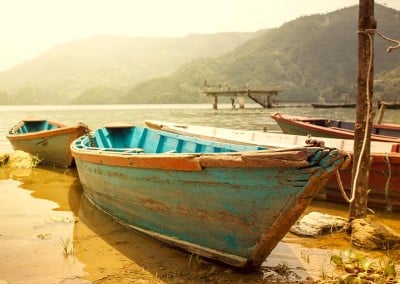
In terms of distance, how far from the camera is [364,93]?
6.36 m

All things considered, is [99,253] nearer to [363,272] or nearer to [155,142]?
[363,272]

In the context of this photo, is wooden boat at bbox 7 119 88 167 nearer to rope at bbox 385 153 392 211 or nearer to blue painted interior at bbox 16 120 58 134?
blue painted interior at bbox 16 120 58 134

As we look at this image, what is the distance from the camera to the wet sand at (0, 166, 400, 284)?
4.78 metres

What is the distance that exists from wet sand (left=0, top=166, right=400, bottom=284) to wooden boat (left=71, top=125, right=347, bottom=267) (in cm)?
21

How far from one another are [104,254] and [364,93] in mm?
4870

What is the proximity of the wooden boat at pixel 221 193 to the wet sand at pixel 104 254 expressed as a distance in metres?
0.21

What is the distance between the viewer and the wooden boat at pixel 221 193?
4.01 meters

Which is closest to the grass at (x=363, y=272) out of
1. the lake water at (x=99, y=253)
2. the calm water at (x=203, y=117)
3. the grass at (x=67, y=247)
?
the lake water at (x=99, y=253)

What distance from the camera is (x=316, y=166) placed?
12.7 ft

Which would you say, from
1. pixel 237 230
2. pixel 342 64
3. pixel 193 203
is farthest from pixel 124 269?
pixel 342 64

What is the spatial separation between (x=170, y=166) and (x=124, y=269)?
4.92 feet

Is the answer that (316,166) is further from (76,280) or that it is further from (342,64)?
(342,64)

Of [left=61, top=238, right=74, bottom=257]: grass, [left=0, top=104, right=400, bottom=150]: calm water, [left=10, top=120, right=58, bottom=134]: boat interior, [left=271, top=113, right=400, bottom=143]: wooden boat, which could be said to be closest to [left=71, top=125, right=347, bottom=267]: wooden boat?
[left=61, top=238, right=74, bottom=257]: grass

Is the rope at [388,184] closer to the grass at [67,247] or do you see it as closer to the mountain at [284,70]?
the grass at [67,247]
